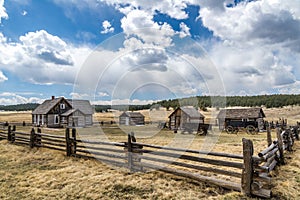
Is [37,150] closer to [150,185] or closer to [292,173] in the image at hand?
[150,185]

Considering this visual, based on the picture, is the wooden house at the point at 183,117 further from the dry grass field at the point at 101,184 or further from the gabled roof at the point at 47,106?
the dry grass field at the point at 101,184

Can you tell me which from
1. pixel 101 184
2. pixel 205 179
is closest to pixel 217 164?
pixel 205 179

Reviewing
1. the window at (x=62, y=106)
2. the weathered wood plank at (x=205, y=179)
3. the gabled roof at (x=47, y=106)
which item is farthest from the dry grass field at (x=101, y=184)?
the window at (x=62, y=106)

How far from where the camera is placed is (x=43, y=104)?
41.9m

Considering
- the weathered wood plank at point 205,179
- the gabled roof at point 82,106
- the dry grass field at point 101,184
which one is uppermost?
the gabled roof at point 82,106

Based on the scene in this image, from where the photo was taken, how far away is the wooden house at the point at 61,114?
37844 mm

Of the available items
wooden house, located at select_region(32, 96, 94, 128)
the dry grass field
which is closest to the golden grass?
the dry grass field

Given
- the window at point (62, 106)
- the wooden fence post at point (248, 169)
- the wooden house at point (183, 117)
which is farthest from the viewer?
the window at point (62, 106)

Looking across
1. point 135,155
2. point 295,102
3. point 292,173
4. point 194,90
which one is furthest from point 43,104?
point 295,102

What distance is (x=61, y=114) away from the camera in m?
38.6

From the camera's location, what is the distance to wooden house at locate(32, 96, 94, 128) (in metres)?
37.8

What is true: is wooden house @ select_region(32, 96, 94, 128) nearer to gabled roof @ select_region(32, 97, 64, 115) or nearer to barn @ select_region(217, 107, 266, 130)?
gabled roof @ select_region(32, 97, 64, 115)

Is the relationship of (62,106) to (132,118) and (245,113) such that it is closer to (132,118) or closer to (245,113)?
(132,118)

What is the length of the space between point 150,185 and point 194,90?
8.63 m
